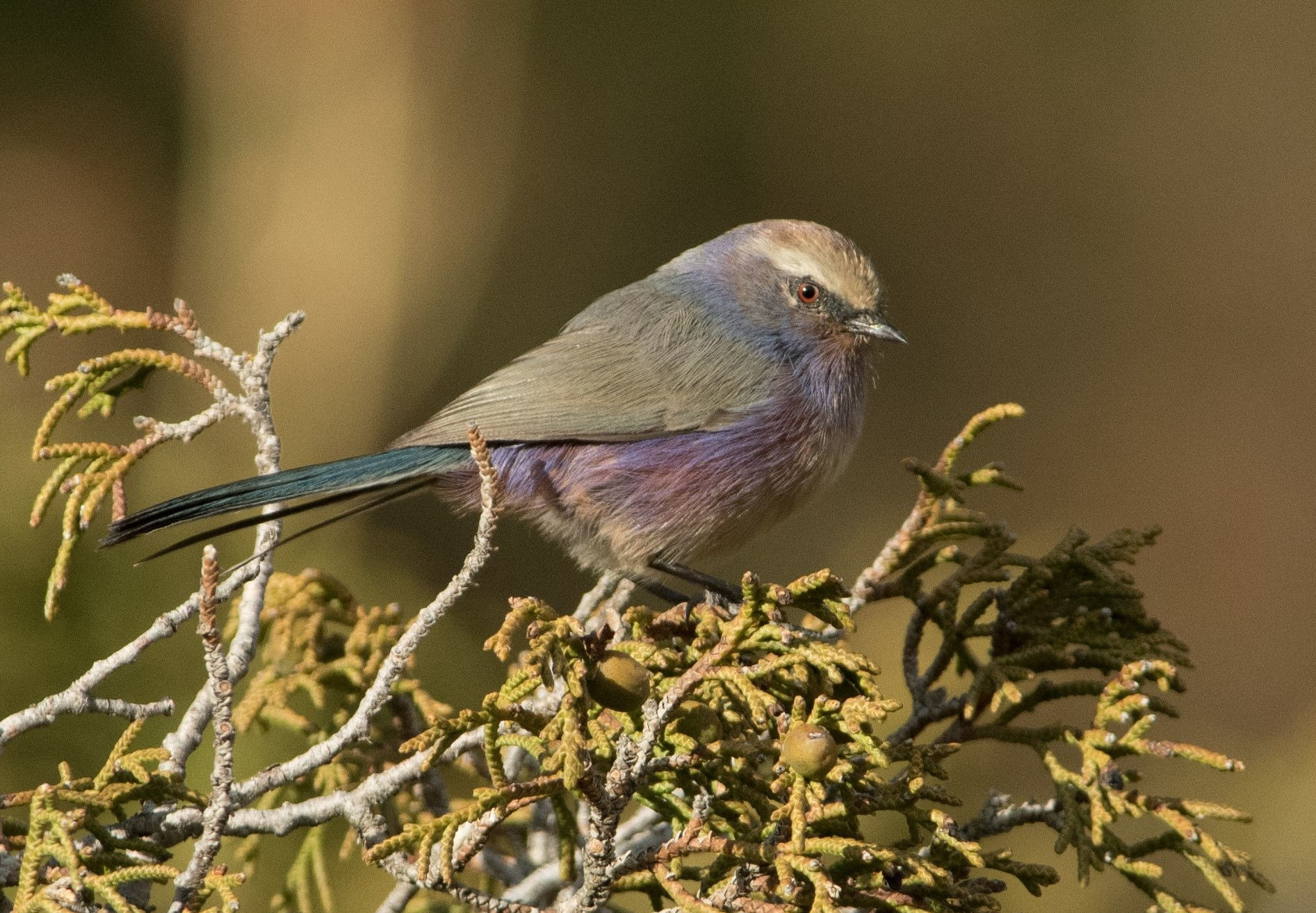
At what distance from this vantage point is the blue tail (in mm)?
2645

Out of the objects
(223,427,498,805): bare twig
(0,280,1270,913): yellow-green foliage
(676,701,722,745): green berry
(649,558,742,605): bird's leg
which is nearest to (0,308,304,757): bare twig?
(0,280,1270,913): yellow-green foliage

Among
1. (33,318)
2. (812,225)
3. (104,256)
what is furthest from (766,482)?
(104,256)

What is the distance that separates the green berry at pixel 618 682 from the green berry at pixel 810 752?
0.83 feet

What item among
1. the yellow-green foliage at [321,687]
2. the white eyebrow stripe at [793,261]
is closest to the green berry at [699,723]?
the yellow-green foliage at [321,687]

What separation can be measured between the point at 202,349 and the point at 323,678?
80cm

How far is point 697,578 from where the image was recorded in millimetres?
3557

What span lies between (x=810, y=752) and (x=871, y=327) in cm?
193

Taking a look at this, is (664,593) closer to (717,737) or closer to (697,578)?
(697,578)

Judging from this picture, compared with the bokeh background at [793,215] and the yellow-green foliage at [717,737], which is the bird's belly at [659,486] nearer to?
the yellow-green foliage at [717,737]

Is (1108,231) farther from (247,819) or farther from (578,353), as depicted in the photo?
(247,819)

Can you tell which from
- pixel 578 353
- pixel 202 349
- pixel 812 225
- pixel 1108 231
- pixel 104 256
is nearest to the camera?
pixel 202 349

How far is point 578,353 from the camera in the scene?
3.65 m

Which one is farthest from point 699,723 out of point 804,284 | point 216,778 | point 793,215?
point 793,215

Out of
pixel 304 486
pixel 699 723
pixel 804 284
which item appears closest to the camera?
pixel 699 723
